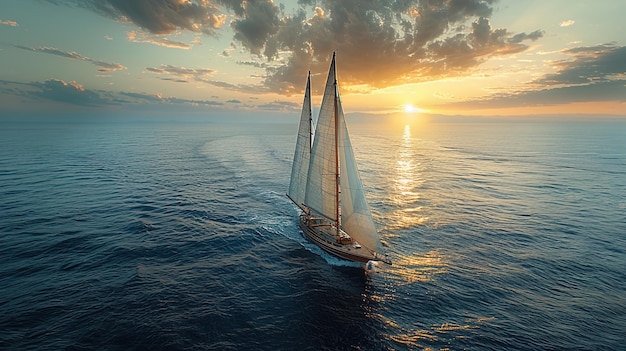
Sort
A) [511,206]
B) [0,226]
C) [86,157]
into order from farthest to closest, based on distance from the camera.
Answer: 1. [86,157]
2. [511,206]
3. [0,226]

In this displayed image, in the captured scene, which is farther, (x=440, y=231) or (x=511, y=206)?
(x=511, y=206)

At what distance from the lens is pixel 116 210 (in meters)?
59.0

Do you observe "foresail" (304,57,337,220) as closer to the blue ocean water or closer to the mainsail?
the mainsail

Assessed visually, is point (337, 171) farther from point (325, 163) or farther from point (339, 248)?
point (339, 248)

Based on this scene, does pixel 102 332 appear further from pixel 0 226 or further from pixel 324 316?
pixel 0 226

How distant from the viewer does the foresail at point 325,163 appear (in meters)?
37.3

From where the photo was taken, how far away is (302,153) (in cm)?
5053

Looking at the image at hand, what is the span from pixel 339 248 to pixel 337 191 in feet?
26.8

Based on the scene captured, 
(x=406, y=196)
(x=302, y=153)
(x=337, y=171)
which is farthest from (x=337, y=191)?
(x=406, y=196)

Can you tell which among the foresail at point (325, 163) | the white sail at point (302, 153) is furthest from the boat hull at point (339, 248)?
the white sail at point (302, 153)

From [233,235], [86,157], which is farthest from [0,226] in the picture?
[86,157]

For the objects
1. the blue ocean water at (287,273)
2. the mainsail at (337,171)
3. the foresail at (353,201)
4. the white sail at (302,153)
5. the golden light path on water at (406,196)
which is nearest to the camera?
the blue ocean water at (287,273)

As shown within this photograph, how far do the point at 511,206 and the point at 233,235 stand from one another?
6564 cm

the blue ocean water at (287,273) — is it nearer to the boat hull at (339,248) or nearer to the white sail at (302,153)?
the boat hull at (339,248)
